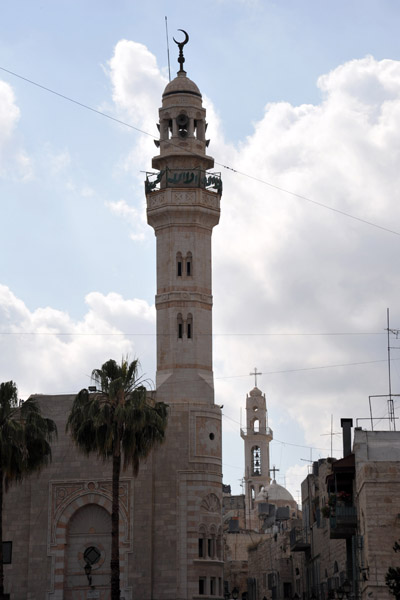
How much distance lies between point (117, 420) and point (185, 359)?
40.1ft

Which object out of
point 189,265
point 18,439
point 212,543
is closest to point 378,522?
point 212,543

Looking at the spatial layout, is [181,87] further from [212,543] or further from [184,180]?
[212,543]

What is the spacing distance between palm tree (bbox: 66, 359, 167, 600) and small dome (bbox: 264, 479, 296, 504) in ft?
214

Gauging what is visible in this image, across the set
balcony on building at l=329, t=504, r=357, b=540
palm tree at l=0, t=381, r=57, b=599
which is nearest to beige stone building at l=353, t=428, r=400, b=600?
balcony on building at l=329, t=504, r=357, b=540

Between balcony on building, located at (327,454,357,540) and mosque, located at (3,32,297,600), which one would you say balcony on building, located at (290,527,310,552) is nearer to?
mosque, located at (3,32,297,600)

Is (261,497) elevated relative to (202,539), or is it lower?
elevated

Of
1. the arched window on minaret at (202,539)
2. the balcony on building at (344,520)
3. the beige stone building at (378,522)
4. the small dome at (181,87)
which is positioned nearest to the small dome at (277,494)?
the arched window on minaret at (202,539)

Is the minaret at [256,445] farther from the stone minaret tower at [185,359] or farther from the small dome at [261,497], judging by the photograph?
the stone minaret tower at [185,359]

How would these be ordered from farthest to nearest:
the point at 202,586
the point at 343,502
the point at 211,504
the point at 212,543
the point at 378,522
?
the point at 211,504 → the point at 212,543 → the point at 202,586 → the point at 343,502 → the point at 378,522

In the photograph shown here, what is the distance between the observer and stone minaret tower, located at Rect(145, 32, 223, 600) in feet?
177

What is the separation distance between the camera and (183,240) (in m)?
59.5

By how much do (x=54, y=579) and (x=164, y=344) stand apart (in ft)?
45.3

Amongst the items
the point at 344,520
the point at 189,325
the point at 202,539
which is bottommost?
the point at 202,539

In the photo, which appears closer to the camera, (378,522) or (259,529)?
(378,522)
